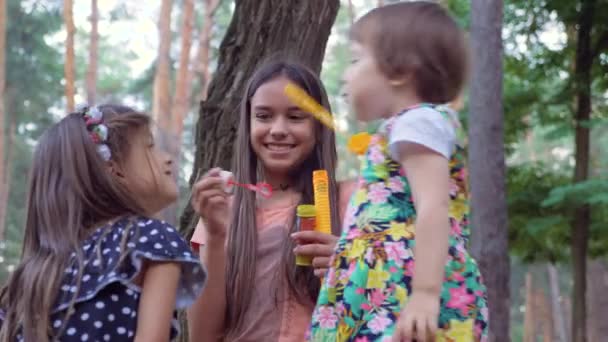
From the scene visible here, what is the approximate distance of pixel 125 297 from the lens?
88.8 inches

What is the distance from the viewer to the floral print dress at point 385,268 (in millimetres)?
2014

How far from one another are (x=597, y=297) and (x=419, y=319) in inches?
657

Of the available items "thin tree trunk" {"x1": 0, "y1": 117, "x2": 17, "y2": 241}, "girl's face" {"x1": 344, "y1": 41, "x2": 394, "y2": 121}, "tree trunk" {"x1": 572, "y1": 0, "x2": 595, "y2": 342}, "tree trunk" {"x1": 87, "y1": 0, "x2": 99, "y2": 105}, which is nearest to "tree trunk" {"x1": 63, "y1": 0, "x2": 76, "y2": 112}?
"tree trunk" {"x1": 87, "y1": 0, "x2": 99, "y2": 105}

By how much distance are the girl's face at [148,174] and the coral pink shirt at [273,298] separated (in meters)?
0.21

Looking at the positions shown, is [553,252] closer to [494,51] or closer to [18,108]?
[494,51]

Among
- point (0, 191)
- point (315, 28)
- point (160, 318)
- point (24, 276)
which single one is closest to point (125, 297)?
point (160, 318)

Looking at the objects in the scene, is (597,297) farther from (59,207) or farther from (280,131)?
(59,207)

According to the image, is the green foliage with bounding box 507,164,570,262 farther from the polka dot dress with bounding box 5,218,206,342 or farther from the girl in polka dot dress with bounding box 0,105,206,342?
the polka dot dress with bounding box 5,218,206,342

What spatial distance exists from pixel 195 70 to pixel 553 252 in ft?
39.6

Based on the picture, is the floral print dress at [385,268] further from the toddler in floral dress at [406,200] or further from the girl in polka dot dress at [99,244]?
the girl in polka dot dress at [99,244]

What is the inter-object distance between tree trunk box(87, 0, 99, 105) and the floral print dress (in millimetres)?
15868

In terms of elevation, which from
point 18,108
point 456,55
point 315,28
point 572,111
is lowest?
point 456,55

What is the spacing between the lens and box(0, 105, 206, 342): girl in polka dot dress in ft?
7.35

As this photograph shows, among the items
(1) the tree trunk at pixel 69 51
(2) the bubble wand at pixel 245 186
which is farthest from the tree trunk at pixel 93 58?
(2) the bubble wand at pixel 245 186
